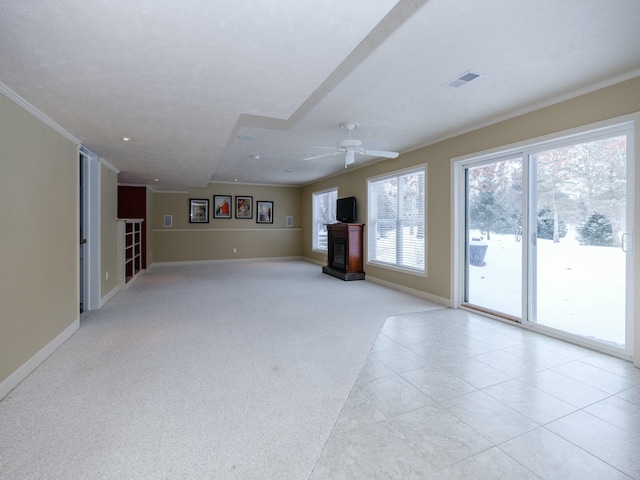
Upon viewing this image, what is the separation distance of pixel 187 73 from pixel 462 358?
3080mm

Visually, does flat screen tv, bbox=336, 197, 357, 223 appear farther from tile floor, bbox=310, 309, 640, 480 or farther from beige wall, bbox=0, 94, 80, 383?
beige wall, bbox=0, 94, 80, 383

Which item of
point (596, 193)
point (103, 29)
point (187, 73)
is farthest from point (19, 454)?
point (596, 193)

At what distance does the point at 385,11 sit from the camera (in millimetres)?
1494

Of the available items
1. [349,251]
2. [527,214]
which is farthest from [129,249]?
[527,214]

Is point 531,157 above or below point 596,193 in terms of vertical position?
above

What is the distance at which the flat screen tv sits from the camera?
23.2 ft

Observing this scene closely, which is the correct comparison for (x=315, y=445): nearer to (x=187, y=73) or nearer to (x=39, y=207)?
(x=187, y=73)

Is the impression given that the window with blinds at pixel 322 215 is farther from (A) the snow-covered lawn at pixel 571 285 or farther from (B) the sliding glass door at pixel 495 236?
(A) the snow-covered lawn at pixel 571 285

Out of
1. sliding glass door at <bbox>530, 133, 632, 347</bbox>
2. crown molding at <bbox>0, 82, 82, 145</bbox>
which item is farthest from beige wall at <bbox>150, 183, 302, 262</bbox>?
sliding glass door at <bbox>530, 133, 632, 347</bbox>

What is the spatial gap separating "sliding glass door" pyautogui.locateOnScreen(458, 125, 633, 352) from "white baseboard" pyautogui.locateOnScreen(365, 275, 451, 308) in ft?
1.51

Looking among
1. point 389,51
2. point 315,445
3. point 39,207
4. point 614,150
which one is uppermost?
point 389,51

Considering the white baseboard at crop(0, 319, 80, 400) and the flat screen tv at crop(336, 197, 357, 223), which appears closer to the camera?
the white baseboard at crop(0, 319, 80, 400)

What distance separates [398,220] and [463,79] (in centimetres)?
328

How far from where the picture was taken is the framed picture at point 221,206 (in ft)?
31.1
